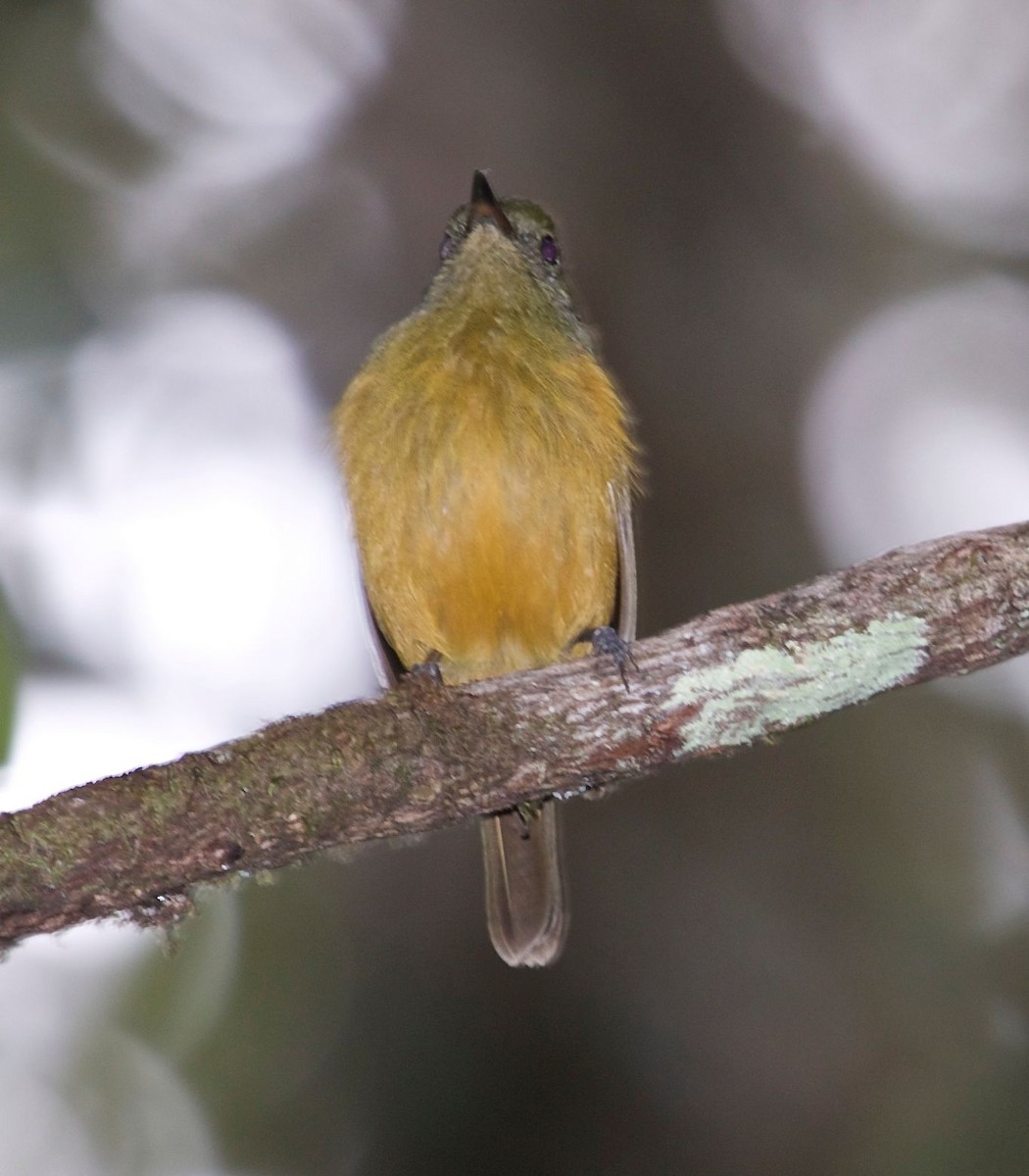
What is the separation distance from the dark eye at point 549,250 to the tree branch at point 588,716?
2.07 metres

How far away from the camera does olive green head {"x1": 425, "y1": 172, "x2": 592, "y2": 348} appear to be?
4.64m

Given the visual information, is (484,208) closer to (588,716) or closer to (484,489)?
(484,489)

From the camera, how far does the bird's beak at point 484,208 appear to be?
4.82 m

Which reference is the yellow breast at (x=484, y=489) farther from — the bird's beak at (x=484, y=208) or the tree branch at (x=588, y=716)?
the tree branch at (x=588, y=716)

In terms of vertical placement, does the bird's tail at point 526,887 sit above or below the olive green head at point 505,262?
below

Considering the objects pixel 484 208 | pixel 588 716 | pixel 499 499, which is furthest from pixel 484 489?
pixel 484 208

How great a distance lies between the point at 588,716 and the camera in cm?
329

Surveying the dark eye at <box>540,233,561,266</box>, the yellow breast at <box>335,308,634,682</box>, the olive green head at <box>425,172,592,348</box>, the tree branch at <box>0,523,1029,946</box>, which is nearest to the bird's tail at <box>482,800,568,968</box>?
the yellow breast at <box>335,308,634,682</box>

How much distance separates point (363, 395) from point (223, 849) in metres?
1.85

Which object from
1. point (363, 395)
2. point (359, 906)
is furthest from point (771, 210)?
point (359, 906)

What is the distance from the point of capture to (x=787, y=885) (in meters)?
5.35

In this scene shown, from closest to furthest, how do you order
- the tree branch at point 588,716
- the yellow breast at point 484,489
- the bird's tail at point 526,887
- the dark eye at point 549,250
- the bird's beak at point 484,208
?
1. the tree branch at point 588,716
2. the yellow breast at point 484,489
3. the bird's tail at point 526,887
4. the bird's beak at point 484,208
5. the dark eye at point 549,250

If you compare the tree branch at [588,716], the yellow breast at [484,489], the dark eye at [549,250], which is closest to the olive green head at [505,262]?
the dark eye at [549,250]

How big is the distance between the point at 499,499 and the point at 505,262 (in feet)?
3.66
